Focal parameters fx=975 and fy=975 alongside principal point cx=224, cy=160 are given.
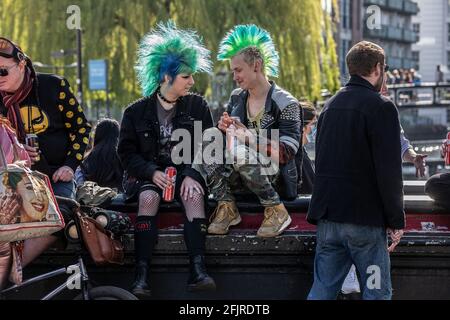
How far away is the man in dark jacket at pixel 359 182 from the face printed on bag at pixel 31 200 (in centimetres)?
140

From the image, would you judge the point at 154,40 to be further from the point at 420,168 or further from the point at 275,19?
the point at 275,19

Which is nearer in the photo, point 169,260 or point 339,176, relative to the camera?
point 339,176

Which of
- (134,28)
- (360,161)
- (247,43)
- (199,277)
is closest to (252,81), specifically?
(247,43)

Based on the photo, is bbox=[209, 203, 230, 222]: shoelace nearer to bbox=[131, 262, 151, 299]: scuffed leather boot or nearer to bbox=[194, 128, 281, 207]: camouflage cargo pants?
bbox=[194, 128, 281, 207]: camouflage cargo pants

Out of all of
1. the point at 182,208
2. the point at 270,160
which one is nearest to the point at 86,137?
the point at 182,208

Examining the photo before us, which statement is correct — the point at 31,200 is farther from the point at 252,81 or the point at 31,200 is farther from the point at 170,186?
the point at 252,81

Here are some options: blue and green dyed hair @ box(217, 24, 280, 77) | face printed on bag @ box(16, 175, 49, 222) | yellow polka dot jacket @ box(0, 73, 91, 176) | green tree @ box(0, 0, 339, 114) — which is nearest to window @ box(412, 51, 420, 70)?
green tree @ box(0, 0, 339, 114)

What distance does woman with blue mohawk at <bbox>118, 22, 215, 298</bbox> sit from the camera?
5.58m

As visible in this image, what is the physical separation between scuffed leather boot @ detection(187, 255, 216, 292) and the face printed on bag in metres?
0.93

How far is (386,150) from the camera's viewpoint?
4852 millimetres

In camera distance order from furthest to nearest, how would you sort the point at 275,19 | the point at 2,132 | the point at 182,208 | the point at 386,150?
the point at 275,19
the point at 182,208
the point at 2,132
the point at 386,150

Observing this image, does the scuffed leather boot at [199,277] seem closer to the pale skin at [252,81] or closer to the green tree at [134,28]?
the pale skin at [252,81]

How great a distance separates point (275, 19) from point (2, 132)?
1886 cm

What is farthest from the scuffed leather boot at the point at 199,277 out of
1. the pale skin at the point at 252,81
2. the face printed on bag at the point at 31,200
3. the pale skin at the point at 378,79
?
the pale skin at the point at 378,79
